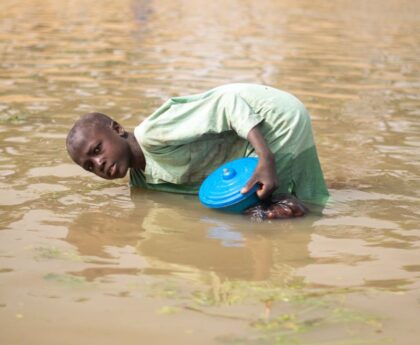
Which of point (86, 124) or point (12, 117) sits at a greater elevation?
point (86, 124)

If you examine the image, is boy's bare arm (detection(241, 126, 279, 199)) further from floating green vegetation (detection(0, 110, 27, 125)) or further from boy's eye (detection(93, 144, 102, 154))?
floating green vegetation (detection(0, 110, 27, 125))

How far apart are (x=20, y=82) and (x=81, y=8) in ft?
31.7

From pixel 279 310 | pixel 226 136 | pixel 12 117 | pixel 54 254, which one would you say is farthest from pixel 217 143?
pixel 12 117

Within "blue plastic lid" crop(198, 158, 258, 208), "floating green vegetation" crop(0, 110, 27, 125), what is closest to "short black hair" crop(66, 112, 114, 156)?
"blue plastic lid" crop(198, 158, 258, 208)

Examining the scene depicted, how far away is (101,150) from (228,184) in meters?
0.76

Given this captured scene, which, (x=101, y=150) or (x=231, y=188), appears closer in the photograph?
(x=231, y=188)

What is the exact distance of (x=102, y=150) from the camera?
4.48m

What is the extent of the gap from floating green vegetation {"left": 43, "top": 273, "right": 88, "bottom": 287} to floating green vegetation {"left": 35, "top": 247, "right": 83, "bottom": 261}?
0.80 ft

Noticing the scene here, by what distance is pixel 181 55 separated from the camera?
1079 centimetres

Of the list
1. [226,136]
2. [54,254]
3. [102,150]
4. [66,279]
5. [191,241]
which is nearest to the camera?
[66,279]

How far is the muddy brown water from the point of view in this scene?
2.89 m

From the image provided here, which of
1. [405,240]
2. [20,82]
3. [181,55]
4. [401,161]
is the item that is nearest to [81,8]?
[181,55]

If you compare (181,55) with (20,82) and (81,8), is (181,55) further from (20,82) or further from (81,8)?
(81,8)

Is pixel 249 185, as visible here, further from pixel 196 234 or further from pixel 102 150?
pixel 102 150
